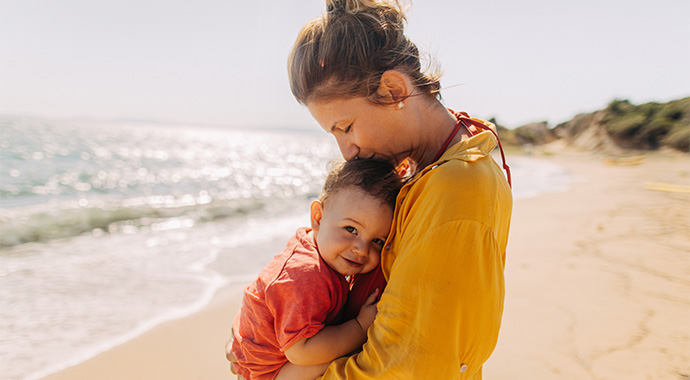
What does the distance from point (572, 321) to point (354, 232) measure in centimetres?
292

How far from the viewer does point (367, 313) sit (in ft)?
4.65

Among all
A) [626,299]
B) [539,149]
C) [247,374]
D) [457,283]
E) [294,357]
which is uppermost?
[457,283]

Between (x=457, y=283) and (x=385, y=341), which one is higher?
(x=457, y=283)

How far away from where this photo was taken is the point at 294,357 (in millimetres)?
1428

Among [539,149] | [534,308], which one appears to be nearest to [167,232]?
[534,308]

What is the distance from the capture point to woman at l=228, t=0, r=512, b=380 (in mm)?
1055

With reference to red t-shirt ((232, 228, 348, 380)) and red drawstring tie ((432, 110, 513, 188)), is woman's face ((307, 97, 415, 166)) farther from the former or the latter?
red t-shirt ((232, 228, 348, 380))

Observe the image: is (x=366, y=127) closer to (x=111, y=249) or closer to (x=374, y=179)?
(x=374, y=179)

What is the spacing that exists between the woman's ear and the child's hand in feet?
2.19

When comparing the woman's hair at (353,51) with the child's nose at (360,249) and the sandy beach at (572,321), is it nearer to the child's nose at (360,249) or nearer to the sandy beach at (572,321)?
the child's nose at (360,249)

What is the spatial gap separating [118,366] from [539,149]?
126ft

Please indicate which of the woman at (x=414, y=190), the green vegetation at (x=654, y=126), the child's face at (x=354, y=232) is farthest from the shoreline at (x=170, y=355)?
the green vegetation at (x=654, y=126)

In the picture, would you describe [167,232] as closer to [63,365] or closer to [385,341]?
[63,365]

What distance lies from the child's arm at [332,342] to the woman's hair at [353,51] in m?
0.73
